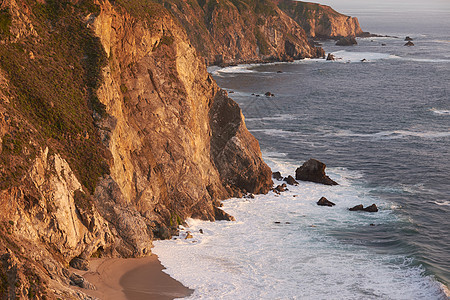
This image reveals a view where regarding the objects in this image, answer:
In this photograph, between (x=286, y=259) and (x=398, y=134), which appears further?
(x=398, y=134)

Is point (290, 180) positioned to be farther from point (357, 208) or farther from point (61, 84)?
point (61, 84)

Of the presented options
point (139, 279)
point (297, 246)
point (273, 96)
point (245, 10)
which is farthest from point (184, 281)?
point (245, 10)

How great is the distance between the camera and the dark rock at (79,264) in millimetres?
29109

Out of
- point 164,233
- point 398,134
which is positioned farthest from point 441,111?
point 164,233

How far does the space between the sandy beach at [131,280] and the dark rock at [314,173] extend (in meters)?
25.0

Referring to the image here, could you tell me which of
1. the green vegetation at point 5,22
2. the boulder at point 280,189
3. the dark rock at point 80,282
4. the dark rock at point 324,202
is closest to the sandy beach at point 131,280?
the dark rock at point 80,282

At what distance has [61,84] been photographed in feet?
112

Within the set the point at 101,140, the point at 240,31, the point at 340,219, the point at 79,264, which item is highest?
the point at 240,31

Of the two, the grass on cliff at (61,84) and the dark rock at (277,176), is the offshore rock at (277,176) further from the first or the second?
the grass on cliff at (61,84)

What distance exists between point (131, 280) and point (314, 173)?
28.1 meters

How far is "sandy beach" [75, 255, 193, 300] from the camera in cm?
→ 2819

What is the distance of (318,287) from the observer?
103ft

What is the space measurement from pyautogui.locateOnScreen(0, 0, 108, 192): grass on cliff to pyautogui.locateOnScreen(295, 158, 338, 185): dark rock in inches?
988

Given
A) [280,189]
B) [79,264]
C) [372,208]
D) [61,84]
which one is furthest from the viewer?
[280,189]
